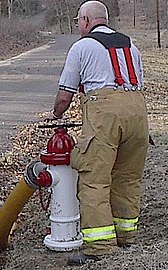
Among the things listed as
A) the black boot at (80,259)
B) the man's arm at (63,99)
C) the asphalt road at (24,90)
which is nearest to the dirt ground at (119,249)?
the black boot at (80,259)

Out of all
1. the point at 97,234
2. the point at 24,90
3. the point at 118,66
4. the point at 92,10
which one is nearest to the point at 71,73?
the point at 118,66

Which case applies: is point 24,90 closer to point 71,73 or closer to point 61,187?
point 61,187

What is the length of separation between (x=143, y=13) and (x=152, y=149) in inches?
3584

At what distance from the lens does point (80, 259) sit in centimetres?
582

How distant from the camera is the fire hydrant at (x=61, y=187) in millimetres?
5832

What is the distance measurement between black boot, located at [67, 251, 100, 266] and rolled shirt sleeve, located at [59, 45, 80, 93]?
1215 mm

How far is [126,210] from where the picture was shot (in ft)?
20.3

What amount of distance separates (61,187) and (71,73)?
85 centimetres

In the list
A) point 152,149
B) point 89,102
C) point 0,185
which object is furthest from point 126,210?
point 152,149

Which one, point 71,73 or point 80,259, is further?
point 80,259

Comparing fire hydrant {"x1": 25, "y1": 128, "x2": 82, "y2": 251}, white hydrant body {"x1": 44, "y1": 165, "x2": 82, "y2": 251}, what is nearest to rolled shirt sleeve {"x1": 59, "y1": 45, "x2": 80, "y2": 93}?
fire hydrant {"x1": 25, "y1": 128, "x2": 82, "y2": 251}

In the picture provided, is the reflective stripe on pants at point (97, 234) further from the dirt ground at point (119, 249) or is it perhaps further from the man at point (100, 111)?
the dirt ground at point (119, 249)

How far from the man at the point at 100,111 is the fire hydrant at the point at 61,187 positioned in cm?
13

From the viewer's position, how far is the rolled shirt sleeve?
5684 millimetres
